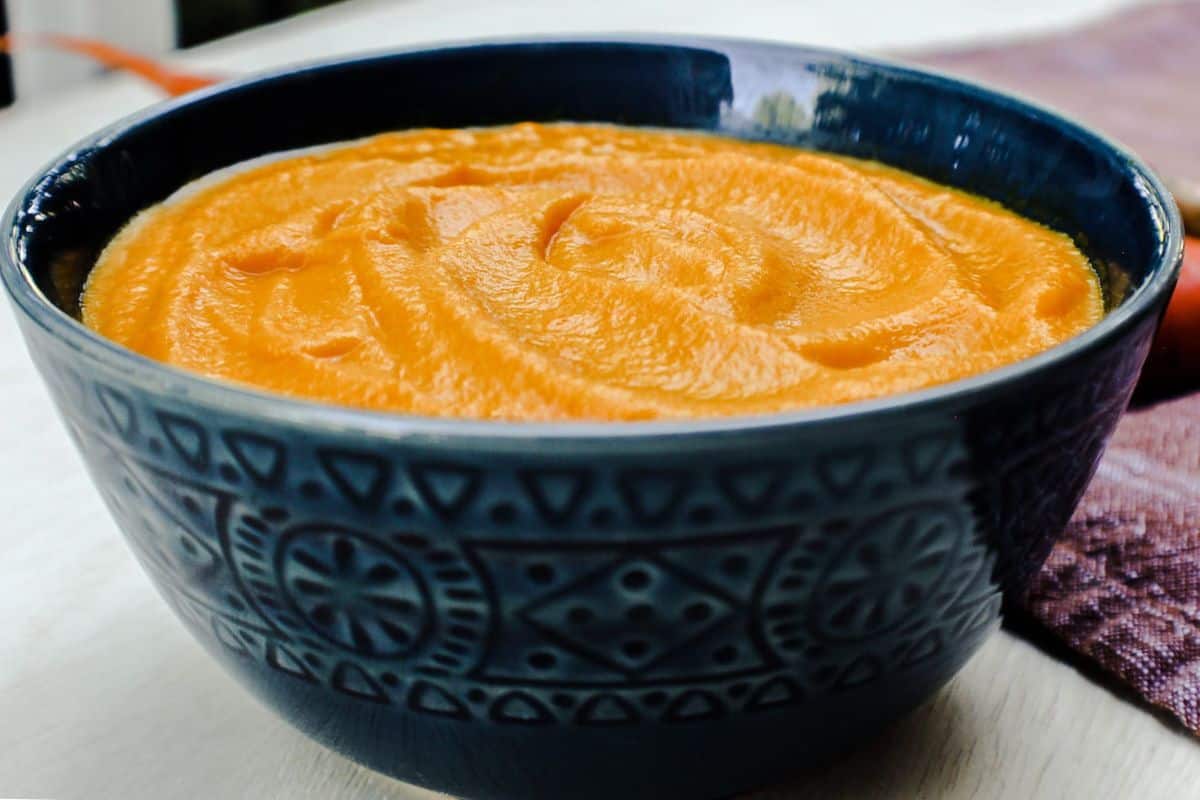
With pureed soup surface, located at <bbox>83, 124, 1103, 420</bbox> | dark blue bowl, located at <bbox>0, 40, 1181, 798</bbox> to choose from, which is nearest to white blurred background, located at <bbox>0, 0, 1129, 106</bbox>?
pureed soup surface, located at <bbox>83, 124, 1103, 420</bbox>

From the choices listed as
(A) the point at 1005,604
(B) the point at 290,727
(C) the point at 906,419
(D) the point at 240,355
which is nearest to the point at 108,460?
(D) the point at 240,355

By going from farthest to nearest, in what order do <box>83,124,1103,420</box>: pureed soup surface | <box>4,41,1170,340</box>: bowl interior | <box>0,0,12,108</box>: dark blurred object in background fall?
<box>0,0,12,108</box>: dark blurred object in background → <box>4,41,1170,340</box>: bowl interior → <box>83,124,1103,420</box>: pureed soup surface

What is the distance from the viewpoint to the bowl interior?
104 cm

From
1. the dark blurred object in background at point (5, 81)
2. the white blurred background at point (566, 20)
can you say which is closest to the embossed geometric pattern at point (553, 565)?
the white blurred background at point (566, 20)

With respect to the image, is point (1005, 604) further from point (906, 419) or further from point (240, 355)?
point (240, 355)

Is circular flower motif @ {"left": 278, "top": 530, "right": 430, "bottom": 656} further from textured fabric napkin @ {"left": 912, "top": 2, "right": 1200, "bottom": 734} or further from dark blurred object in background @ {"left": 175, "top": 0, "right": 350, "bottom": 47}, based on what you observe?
dark blurred object in background @ {"left": 175, "top": 0, "right": 350, "bottom": 47}

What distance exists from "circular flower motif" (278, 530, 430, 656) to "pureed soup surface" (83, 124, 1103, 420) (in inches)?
5.1

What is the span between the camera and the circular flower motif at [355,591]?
0.71 meters

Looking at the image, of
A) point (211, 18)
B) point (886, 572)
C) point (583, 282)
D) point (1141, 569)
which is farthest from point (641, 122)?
point (211, 18)

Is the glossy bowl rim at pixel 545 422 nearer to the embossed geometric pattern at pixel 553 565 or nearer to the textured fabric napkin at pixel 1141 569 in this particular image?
the embossed geometric pattern at pixel 553 565

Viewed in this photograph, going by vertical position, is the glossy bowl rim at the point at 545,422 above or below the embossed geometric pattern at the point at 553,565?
above

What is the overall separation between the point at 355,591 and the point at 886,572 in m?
0.28

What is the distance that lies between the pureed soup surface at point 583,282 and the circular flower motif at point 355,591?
130mm

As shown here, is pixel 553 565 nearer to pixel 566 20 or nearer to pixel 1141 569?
pixel 1141 569
